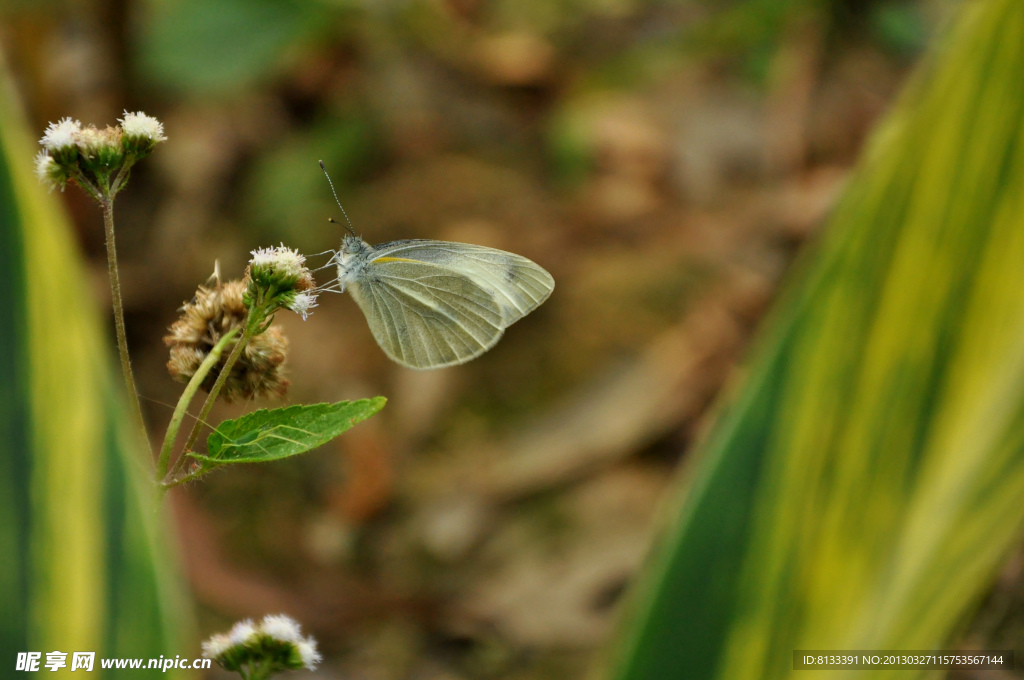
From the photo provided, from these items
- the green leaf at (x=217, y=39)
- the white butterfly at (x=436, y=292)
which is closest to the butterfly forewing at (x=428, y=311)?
the white butterfly at (x=436, y=292)

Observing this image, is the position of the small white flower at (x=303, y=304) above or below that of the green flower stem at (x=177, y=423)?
above

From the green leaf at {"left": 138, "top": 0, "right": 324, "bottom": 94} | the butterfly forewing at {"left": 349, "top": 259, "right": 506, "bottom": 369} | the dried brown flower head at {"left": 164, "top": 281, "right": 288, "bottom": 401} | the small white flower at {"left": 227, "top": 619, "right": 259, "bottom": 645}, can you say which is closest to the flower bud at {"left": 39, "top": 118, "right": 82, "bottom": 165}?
the dried brown flower head at {"left": 164, "top": 281, "right": 288, "bottom": 401}

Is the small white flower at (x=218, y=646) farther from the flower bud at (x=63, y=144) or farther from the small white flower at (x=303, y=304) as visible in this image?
the flower bud at (x=63, y=144)

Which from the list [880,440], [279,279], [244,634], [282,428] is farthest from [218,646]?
[880,440]

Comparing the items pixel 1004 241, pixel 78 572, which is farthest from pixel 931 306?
pixel 78 572

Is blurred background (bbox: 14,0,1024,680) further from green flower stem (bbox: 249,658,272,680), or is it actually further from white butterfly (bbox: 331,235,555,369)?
green flower stem (bbox: 249,658,272,680)

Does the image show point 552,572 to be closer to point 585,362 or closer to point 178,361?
point 585,362
